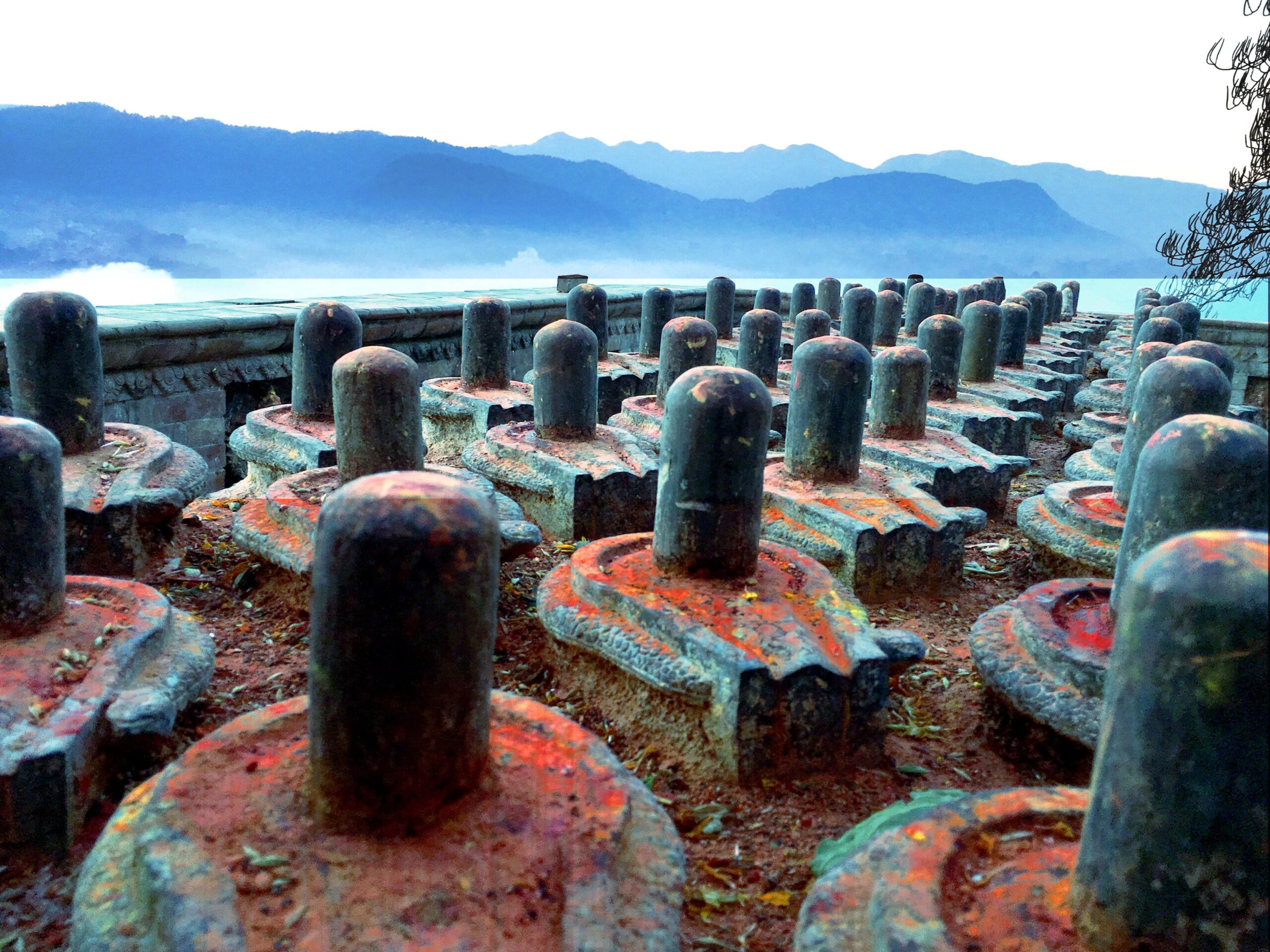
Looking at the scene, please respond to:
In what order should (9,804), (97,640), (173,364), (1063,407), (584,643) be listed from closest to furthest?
(9,804) < (97,640) < (584,643) < (173,364) < (1063,407)

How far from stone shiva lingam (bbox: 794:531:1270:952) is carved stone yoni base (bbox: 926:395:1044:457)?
19.5 ft

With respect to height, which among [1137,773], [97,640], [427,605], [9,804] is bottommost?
[9,804]

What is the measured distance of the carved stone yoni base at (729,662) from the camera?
3377 mm

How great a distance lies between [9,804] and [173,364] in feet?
21.0

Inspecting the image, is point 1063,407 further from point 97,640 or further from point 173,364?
point 97,640

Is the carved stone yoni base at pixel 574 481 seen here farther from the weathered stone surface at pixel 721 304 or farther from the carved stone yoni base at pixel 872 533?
the weathered stone surface at pixel 721 304

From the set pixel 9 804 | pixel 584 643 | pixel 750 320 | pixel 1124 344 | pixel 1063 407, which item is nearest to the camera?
pixel 9 804

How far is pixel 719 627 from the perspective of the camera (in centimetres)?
359

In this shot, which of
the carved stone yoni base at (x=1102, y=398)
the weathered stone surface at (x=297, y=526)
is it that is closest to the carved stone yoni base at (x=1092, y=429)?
the carved stone yoni base at (x=1102, y=398)

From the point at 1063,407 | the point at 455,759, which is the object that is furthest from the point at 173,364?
the point at 1063,407

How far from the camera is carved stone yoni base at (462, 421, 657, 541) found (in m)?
5.98

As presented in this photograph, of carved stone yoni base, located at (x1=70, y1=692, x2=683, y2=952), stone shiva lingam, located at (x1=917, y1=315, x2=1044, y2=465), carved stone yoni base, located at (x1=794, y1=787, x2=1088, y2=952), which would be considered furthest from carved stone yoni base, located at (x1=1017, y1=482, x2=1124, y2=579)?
carved stone yoni base, located at (x1=70, y1=692, x2=683, y2=952)

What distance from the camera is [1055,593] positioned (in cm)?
405

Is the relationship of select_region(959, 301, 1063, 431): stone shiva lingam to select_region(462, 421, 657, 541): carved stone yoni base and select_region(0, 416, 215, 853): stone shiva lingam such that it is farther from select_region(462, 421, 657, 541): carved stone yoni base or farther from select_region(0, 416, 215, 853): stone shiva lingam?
select_region(0, 416, 215, 853): stone shiva lingam
